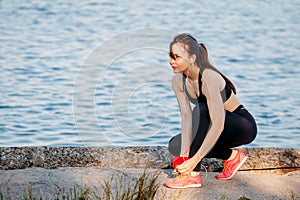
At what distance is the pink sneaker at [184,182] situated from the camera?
15.4 feet

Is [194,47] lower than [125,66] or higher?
higher

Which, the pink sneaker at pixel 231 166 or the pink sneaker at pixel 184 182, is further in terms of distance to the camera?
the pink sneaker at pixel 231 166

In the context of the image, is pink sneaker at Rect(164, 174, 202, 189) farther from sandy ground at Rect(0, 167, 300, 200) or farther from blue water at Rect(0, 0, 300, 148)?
blue water at Rect(0, 0, 300, 148)

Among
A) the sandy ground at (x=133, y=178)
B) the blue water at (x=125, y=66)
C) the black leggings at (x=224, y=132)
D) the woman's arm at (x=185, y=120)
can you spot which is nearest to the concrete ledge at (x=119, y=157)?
the sandy ground at (x=133, y=178)

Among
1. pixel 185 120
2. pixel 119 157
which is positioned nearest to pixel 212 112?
pixel 185 120

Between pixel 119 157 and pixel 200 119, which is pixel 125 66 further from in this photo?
pixel 200 119

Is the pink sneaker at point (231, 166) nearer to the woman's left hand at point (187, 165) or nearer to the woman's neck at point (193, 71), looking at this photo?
the woman's left hand at point (187, 165)

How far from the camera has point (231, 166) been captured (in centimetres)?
488

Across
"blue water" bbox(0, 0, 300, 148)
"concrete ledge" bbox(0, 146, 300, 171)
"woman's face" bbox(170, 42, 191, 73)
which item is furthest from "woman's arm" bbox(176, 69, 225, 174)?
"blue water" bbox(0, 0, 300, 148)

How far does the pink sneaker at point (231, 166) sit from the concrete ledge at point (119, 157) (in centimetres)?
31

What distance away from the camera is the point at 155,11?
14.5 metres

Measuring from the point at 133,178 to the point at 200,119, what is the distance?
0.54 m

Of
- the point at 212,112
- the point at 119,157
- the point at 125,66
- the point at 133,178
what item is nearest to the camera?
the point at 212,112

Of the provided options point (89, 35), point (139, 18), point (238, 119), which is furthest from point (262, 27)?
point (238, 119)
